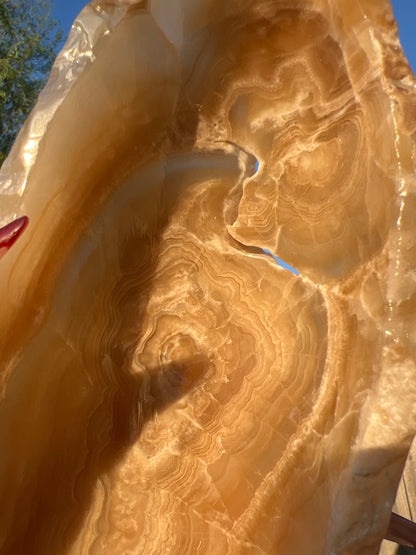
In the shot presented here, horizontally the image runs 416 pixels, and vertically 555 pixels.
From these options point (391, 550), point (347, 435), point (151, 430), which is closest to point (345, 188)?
point (347, 435)

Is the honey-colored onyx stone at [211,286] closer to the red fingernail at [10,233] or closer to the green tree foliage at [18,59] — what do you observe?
the red fingernail at [10,233]

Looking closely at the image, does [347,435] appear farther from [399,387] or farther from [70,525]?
[70,525]

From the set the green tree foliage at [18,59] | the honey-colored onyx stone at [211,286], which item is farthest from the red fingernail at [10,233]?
the green tree foliage at [18,59]

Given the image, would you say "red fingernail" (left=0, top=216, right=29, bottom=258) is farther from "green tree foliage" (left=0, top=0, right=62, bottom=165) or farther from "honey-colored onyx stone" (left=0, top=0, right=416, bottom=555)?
"green tree foliage" (left=0, top=0, right=62, bottom=165)

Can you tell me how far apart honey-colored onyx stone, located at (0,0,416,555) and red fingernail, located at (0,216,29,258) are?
0.06 feet

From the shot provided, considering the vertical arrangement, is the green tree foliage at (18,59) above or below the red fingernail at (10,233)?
above

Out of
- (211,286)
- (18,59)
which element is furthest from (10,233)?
(18,59)

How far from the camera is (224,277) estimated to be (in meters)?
1.13

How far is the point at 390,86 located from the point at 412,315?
351 millimetres

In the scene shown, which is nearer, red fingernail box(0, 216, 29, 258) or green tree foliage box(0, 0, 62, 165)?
red fingernail box(0, 216, 29, 258)

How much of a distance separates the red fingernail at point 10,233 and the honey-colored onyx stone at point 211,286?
0.7 inches

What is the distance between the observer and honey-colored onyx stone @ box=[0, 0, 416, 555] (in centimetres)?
80

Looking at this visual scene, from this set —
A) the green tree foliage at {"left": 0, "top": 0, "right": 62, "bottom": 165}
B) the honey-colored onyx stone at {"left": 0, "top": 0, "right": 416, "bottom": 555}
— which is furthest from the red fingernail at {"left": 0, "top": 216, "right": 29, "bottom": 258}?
the green tree foliage at {"left": 0, "top": 0, "right": 62, "bottom": 165}

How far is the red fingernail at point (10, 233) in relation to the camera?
71cm
